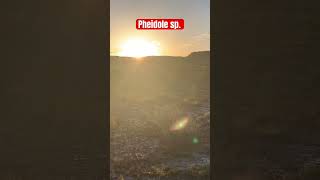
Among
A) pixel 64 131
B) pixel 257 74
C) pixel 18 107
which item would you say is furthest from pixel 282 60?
pixel 18 107

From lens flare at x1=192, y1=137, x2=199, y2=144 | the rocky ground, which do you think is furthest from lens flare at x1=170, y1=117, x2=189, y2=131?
lens flare at x1=192, y1=137, x2=199, y2=144

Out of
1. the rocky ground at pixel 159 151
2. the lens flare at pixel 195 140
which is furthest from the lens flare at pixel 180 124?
the lens flare at pixel 195 140

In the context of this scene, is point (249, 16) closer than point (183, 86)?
Yes

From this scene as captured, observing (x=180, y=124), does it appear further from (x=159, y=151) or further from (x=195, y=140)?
(x=159, y=151)

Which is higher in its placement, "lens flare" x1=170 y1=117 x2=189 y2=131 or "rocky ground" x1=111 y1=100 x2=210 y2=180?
"lens flare" x1=170 y1=117 x2=189 y2=131

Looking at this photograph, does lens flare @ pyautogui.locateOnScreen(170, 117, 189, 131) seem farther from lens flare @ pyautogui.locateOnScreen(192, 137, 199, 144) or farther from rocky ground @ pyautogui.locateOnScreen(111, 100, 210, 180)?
lens flare @ pyautogui.locateOnScreen(192, 137, 199, 144)

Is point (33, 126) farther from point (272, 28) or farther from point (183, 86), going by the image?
point (183, 86)

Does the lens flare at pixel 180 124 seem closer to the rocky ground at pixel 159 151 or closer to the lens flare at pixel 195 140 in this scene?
the rocky ground at pixel 159 151

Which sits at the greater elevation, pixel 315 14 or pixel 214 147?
pixel 315 14
